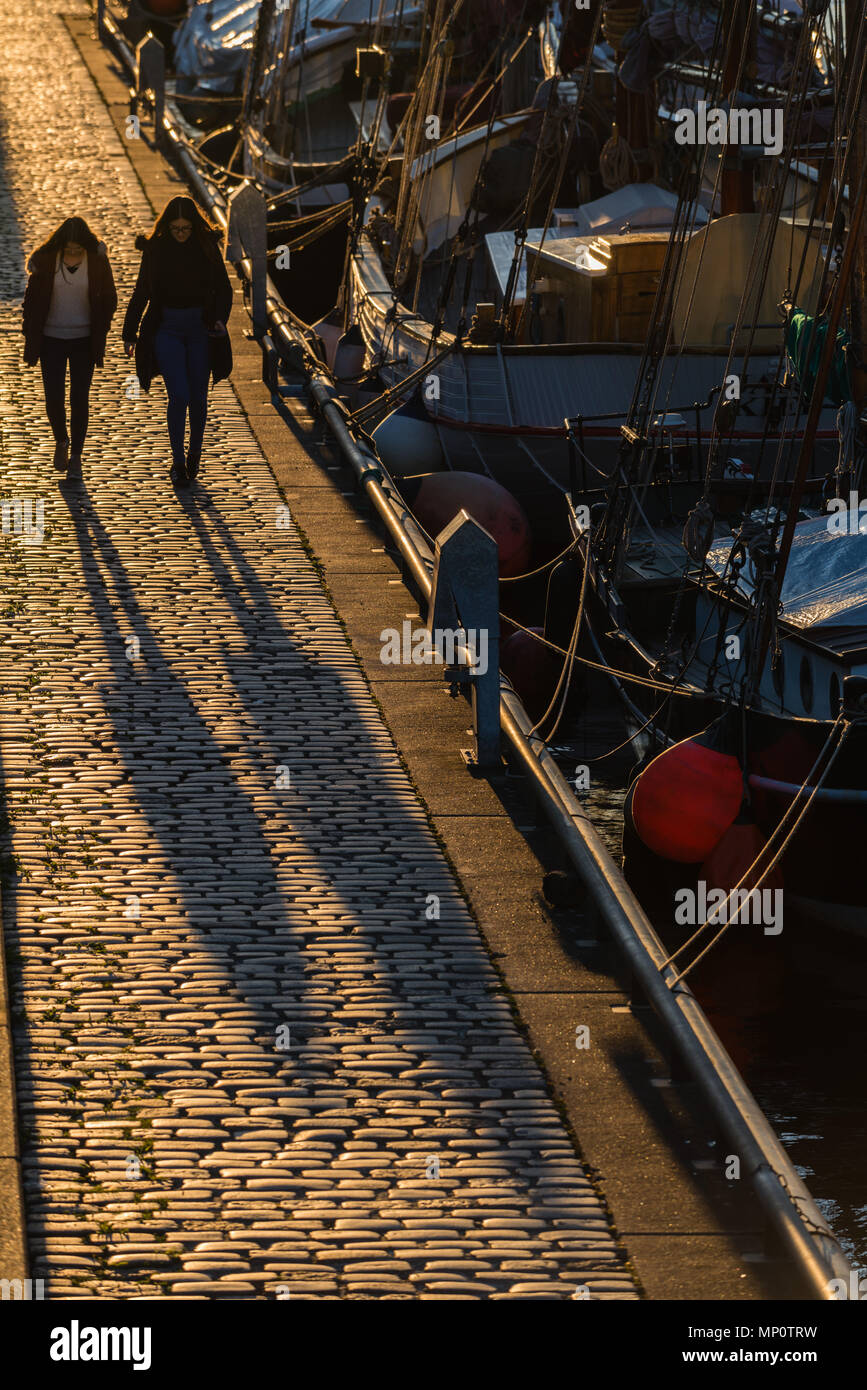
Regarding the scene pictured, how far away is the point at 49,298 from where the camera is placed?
52.3ft

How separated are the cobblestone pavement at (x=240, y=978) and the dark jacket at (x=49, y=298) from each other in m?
1.76

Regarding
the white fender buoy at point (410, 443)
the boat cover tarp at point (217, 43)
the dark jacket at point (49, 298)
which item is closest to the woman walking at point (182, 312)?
the dark jacket at point (49, 298)

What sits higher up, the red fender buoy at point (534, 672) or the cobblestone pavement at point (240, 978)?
the cobblestone pavement at point (240, 978)

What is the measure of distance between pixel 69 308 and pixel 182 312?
92 cm

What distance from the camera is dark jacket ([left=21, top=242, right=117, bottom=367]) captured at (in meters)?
15.8

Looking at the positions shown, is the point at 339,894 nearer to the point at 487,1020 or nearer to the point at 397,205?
the point at 487,1020

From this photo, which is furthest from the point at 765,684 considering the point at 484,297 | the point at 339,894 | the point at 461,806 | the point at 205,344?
the point at 484,297

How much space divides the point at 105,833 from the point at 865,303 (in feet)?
22.6

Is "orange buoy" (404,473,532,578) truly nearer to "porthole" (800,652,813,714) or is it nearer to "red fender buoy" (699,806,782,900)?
"porthole" (800,652,813,714)

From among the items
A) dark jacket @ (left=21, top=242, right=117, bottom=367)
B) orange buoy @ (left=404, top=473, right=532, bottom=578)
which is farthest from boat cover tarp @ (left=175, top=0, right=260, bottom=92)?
dark jacket @ (left=21, top=242, right=117, bottom=367)

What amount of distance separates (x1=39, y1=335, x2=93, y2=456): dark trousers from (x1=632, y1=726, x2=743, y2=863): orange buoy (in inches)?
257

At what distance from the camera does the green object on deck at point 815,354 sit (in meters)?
14.5

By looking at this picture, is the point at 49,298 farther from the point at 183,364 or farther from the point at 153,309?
the point at 183,364

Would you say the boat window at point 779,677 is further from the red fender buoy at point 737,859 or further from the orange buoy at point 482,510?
the orange buoy at point 482,510
